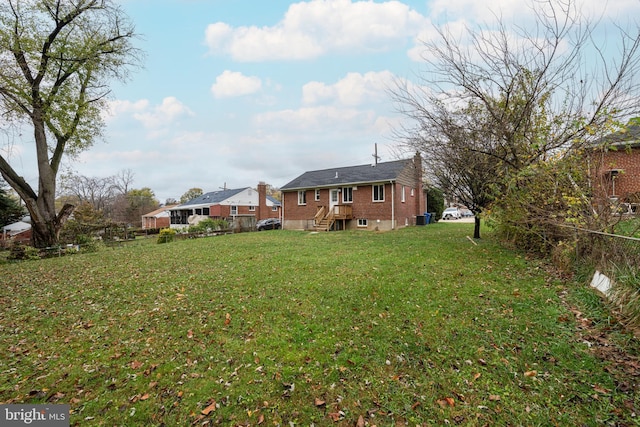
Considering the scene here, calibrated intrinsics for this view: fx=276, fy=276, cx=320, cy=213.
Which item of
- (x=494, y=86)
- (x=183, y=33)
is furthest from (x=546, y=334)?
(x=183, y=33)

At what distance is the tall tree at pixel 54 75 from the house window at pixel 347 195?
14546 mm

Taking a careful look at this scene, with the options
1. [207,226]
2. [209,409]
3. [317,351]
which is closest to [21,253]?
[207,226]

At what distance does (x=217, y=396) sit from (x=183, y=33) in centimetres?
1399

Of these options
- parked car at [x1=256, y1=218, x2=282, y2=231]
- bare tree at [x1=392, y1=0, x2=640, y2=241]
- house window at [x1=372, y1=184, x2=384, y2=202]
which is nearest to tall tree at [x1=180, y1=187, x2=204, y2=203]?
parked car at [x1=256, y1=218, x2=282, y2=231]

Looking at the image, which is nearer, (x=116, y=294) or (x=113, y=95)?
(x=116, y=294)

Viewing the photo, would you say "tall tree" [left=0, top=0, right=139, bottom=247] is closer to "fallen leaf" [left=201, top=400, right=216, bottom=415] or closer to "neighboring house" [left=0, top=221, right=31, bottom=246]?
"fallen leaf" [left=201, top=400, right=216, bottom=415]

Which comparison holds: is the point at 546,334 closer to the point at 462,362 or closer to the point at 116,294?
the point at 462,362

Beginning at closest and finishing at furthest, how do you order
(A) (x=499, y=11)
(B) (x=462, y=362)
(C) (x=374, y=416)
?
(C) (x=374, y=416) → (B) (x=462, y=362) → (A) (x=499, y=11)

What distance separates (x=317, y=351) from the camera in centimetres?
381

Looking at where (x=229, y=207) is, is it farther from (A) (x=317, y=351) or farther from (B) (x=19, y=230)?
(A) (x=317, y=351)

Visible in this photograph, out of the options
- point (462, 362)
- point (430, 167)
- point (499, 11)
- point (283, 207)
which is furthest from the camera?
point (283, 207)

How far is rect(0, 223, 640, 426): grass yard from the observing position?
2.85 metres

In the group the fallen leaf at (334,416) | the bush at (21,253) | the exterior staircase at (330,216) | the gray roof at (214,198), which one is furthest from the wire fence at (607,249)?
the gray roof at (214,198)

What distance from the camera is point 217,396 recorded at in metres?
3.07
